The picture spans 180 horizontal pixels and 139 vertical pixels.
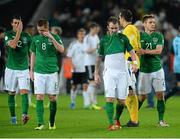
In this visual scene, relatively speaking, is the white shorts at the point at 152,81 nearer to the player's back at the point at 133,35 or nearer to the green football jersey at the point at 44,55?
the player's back at the point at 133,35

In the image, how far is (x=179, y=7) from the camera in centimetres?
A: 3744

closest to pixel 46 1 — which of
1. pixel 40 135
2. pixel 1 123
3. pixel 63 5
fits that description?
pixel 63 5

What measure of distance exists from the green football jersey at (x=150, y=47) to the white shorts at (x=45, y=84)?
89.6 inches

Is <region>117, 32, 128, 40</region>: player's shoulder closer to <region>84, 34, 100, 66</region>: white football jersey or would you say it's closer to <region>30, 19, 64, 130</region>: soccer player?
<region>30, 19, 64, 130</region>: soccer player

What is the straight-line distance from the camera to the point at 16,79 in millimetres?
19438

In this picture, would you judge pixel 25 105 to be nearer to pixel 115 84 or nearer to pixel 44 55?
pixel 44 55

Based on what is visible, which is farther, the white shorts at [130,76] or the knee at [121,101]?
the white shorts at [130,76]

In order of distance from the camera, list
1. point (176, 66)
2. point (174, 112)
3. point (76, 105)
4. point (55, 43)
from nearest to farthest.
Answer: point (55, 43), point (174, 112), point (176, 66), point (76, 105)

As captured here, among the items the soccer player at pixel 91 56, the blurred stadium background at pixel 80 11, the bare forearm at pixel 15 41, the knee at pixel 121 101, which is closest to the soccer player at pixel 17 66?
the bare forearm at pixel 15 41

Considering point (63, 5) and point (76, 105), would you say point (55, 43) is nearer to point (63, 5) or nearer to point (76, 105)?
point (76, 105)

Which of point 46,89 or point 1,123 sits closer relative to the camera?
point 46,89

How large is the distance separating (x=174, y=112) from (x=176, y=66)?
2161mm

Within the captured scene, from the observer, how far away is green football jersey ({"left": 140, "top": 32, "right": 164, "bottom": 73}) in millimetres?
18641

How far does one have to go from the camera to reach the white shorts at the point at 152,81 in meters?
18.6
